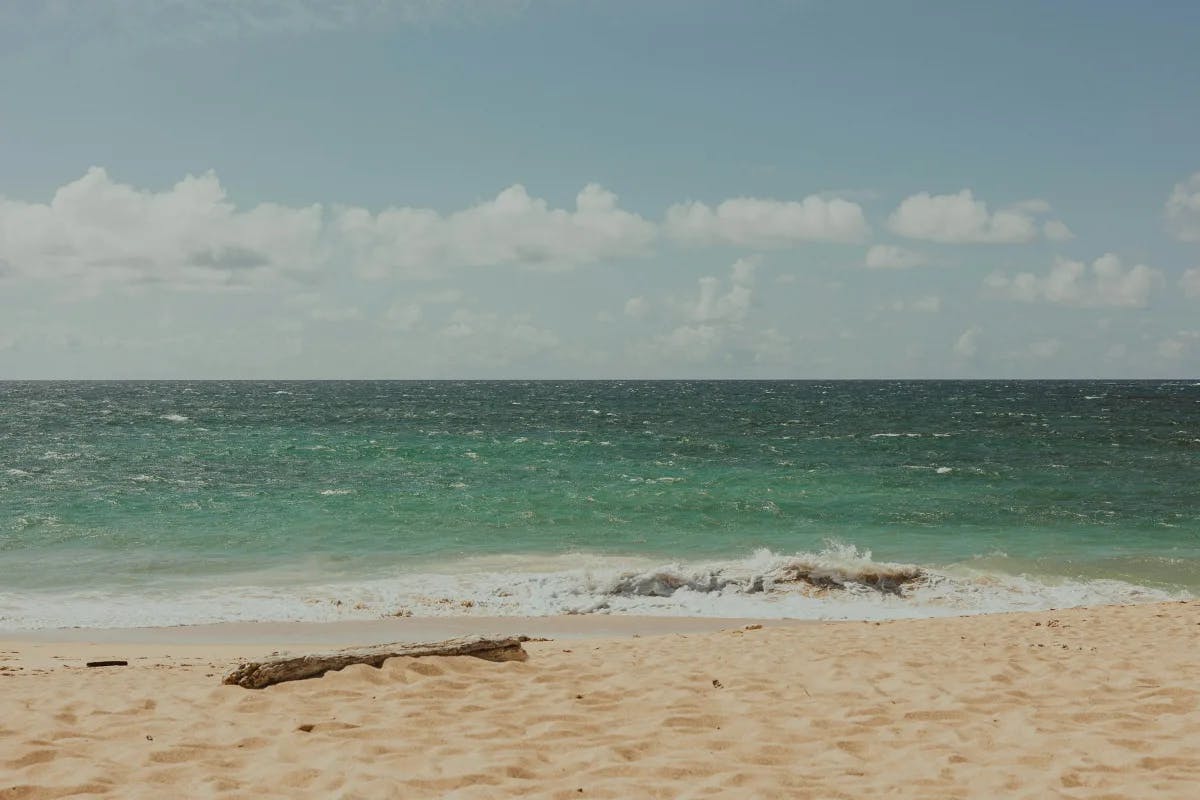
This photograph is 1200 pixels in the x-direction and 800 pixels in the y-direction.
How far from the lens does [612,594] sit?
16.6 metres

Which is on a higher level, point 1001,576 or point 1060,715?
point 1060,715

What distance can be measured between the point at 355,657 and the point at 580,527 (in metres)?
15.2

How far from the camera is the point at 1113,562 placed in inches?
767

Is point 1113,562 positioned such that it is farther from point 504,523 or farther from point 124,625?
point 124,625

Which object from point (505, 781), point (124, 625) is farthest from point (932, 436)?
point (505, 781)

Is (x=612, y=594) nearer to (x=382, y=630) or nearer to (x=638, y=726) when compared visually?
(x=382, y=630)

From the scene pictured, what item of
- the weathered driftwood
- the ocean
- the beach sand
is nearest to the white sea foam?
the ocean

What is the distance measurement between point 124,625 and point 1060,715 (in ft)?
45.4

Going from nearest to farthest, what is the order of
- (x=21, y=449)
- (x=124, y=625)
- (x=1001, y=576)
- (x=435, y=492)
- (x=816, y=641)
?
(x=816, y=641) < (x=124, y=625) < (x=1001, y=576) < (x=435, y=492) < (x=21, y=449)

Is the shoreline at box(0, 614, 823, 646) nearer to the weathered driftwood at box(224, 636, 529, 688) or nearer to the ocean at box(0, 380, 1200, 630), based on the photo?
the ocean at box(0, 380, 1200, 630)

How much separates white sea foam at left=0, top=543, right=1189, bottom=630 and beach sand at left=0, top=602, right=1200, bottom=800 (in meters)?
5.16

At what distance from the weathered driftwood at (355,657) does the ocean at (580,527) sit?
6.61 metres

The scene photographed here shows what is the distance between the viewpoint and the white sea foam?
1489 cm

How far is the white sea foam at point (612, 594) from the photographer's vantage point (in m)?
14.9
